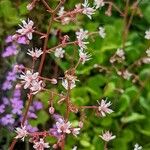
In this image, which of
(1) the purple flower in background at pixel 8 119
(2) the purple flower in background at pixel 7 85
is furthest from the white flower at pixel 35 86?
(2) the purple flower in background at pixel 7 85

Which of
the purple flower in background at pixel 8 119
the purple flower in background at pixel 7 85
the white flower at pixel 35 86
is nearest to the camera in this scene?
the white flower at pixel 35 86

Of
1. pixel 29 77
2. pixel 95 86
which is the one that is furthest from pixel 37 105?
pixel 29 77

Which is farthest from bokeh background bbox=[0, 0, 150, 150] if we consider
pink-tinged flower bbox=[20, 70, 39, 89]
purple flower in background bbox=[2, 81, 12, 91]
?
pink-tinged flower bbox=[20, 70, 39, 89]

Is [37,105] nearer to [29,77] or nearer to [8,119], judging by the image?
[8,119]

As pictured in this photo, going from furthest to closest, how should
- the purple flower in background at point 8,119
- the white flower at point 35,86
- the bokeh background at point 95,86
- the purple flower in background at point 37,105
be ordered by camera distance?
the bokeh background at point 95,86 < the purple flower in background at point 37,105 < the purple flower in background at point 8,119 < the white flower at point 35,86

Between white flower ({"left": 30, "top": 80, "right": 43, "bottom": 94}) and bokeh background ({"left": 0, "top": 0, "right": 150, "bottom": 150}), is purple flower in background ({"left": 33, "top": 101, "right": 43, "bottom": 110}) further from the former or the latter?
white flower ({"left": 30, "top": 80, "right": 43, "bottom": 94})

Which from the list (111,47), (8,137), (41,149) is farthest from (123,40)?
(41,149)

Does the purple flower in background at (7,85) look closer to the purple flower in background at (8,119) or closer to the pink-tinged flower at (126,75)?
the purple flower in background at (8,119)

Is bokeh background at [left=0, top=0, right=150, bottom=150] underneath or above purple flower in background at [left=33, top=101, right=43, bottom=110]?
above
